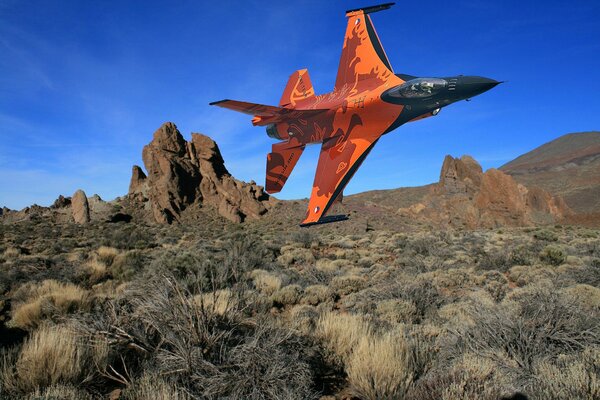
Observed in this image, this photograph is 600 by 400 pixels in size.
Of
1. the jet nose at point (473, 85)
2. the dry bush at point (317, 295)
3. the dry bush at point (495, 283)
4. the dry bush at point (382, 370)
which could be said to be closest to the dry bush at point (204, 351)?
the dry bush at point (382, 370)

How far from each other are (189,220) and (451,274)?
38850mm

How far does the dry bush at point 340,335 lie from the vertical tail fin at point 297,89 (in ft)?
17.6

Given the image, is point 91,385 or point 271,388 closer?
point 271,388

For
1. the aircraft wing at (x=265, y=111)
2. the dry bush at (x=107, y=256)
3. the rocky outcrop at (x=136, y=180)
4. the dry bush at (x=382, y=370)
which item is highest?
the rocky outcrop at (x=136, y=180)

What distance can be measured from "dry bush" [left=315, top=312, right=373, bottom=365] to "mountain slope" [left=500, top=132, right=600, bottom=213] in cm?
7438

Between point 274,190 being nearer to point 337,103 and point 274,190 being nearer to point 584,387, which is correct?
point 337,103

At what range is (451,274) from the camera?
13977 mm

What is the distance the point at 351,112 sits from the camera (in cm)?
517

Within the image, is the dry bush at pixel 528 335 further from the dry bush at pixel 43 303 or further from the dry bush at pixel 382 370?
the dry bush at pixel 43 303

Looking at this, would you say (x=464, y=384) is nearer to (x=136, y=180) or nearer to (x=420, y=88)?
(x=420, y=88)

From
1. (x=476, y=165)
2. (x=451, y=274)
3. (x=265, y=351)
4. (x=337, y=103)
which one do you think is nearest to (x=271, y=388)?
(x=265, y=351)

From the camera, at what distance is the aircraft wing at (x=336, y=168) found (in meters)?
4.99

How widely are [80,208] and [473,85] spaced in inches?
2276

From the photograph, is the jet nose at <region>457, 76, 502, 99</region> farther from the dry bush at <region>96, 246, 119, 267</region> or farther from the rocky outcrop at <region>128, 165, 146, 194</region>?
the rocky outcrop at <region>128, 165, 146, 194</region>
